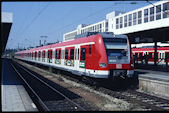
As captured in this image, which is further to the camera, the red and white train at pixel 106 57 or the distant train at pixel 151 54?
the distant train at pixel 151 54

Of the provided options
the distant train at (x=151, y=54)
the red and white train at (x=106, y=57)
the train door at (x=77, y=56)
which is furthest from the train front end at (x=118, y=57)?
the distant train at (x=151, y=54)

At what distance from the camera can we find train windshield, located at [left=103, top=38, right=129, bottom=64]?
11531 mm

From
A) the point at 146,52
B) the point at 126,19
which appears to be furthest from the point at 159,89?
the point at 126,19

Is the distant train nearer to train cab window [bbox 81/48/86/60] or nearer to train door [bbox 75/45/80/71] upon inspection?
train door [bbox 75/45/80/71]

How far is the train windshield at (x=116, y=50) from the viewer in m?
11.5

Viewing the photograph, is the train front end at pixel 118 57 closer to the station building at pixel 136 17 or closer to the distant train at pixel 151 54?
the distant train at pixel 151 54

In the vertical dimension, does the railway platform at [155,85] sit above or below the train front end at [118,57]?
below

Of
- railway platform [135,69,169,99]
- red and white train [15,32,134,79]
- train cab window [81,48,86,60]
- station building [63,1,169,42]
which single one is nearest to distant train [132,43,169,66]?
railway platform [135,69,169,99]

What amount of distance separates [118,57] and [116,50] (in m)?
0.44

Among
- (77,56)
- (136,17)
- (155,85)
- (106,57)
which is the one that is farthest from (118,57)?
(136,17)

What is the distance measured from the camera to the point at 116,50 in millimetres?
11828

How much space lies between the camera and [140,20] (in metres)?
72.6

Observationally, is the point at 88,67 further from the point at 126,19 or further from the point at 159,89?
the point at 126,19

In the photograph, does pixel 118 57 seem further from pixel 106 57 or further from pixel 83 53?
pixel 83 53
